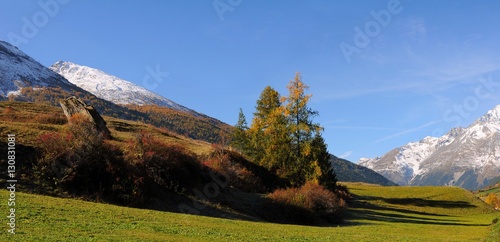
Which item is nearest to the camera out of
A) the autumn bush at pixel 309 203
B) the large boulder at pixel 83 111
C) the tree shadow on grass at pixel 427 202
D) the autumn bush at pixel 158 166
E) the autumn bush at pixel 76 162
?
the autumn bush at pixel 76 162

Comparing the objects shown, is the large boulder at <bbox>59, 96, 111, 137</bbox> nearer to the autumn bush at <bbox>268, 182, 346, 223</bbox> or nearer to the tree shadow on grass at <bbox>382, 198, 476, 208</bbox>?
the autumn bush at <bbox>268, 182, 346, 223</bbox>

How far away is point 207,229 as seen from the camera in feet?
77.2

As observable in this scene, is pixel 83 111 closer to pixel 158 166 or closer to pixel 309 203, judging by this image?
pixel 158 166

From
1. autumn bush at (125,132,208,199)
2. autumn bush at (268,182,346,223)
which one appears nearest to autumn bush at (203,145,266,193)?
autumn bush at (125,132,208,199)

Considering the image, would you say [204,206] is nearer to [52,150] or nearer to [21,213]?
[52,150]

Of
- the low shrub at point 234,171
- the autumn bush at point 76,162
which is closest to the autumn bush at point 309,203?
the low shrub at point 234,171

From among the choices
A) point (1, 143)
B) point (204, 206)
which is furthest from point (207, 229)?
point (1, 143)

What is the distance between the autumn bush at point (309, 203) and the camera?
45.5m

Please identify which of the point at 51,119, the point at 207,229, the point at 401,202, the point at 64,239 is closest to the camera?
the point at 64,239

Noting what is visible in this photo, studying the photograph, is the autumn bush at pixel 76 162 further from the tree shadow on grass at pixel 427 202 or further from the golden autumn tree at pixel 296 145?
the tree shadow on grass at pixel 427 202

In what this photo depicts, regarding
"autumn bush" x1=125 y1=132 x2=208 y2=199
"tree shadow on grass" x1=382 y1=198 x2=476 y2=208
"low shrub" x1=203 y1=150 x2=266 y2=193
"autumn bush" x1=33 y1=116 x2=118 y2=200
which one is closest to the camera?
"autumn bush" x1=33 y1=116 x2=118 y2=200

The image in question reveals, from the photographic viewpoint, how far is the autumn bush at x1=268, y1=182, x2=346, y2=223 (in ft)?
149

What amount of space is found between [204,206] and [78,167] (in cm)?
1215

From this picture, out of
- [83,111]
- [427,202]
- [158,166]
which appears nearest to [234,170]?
[158,166]
